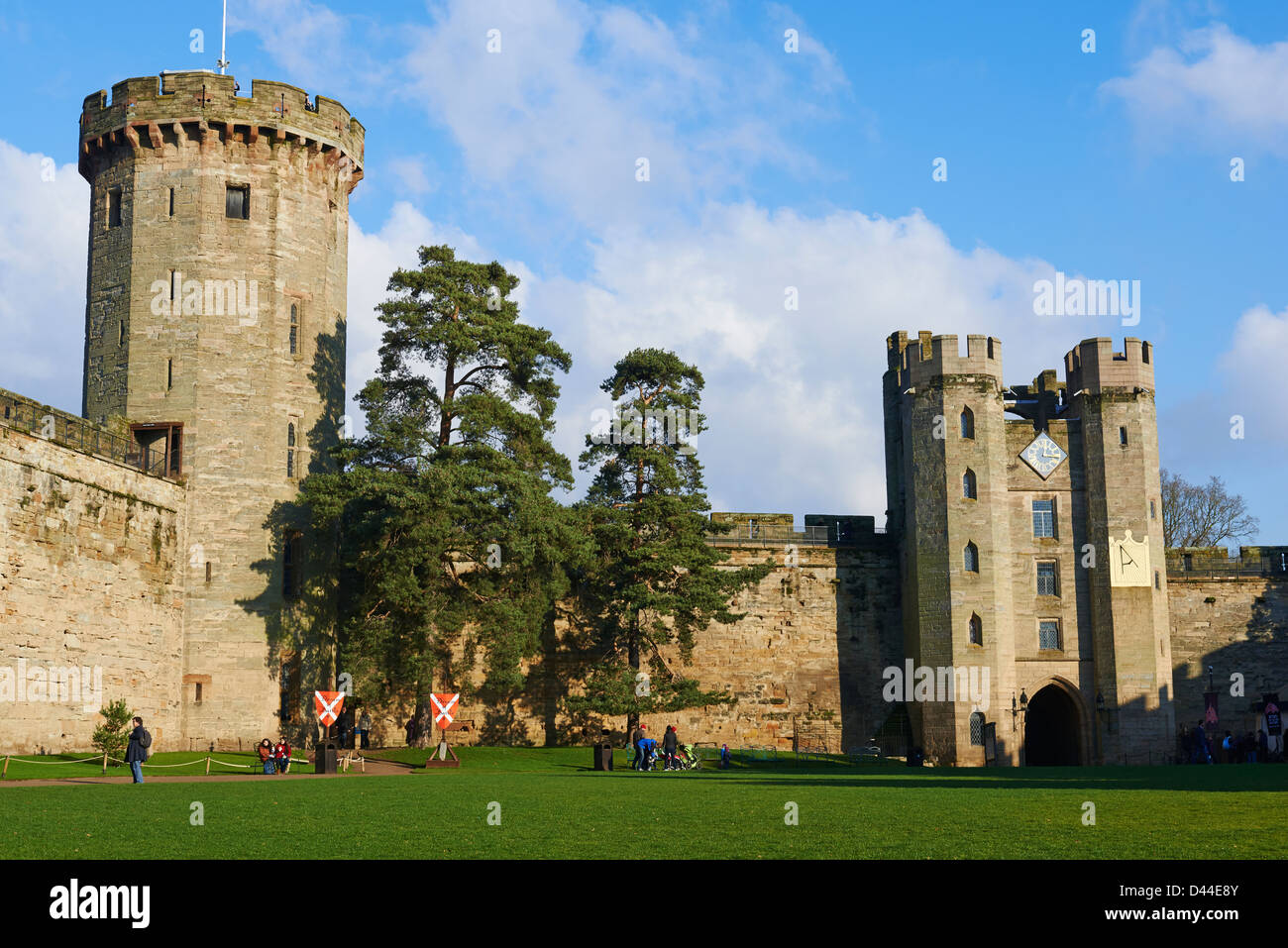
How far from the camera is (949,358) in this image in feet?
153

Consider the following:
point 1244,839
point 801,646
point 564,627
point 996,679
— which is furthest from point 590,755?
point 1244,839

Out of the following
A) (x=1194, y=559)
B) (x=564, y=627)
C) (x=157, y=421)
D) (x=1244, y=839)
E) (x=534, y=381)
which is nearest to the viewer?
(x=1244, y=839)

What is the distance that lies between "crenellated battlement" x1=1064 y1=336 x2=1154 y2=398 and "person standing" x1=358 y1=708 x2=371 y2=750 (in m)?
27.1

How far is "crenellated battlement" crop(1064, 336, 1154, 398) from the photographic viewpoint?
156ft

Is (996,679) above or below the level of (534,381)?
below

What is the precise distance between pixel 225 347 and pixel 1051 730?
30997 mm

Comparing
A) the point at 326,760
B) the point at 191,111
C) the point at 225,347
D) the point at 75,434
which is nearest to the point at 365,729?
the point at 326,760

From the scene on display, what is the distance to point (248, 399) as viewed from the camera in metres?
Answer: 39.5

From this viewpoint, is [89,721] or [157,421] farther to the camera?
[157,421]

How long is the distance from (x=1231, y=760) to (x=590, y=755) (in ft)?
72.2

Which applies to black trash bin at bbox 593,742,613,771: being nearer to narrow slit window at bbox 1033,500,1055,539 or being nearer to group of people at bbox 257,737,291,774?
group of people at bbox 257,737,291,774

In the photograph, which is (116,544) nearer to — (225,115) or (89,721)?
(89,721)

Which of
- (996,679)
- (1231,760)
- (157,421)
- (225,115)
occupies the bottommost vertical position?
(1231,760)
